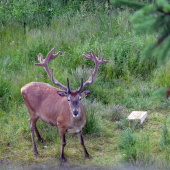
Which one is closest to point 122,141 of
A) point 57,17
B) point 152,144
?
point 152,144

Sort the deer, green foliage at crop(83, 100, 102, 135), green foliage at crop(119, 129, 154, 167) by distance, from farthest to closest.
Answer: green foliage at crop(83, 100, 102, 135), the deer, green foliage at crop(119, 129, 154, 167)

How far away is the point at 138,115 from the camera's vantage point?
714 cm

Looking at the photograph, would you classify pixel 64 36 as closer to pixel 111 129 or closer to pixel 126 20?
pixel 126 20

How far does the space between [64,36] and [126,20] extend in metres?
2.44

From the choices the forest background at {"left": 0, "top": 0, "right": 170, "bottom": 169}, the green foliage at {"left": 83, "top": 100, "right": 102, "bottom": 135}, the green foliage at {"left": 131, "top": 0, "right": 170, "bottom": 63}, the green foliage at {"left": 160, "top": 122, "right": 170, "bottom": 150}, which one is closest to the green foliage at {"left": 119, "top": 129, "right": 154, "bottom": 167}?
the forest background at {"left": 0, "top": 0, "right": 170, "bottom": 169}

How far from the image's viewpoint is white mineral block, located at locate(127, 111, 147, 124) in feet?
22.8

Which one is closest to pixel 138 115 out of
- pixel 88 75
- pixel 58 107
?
pixel 88 75

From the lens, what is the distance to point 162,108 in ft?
25.8

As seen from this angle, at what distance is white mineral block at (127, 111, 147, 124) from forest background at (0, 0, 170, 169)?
16 cm

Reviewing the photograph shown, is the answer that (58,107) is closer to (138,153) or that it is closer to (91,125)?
(91,125)

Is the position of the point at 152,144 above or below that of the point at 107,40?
below

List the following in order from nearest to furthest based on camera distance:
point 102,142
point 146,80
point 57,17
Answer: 1. point 102,142
2. point 146,80
3. point 57,17

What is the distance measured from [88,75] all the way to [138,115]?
1925 mm

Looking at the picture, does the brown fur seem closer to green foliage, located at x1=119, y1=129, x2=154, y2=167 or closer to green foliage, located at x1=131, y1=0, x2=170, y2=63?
green foliage, located at x1=119, y1=129, x2=154, y2=167
